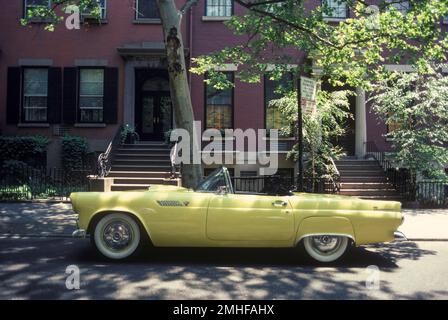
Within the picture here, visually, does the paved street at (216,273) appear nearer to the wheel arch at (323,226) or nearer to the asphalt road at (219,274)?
the asphalt road at (219,274)

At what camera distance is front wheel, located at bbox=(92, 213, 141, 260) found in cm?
647

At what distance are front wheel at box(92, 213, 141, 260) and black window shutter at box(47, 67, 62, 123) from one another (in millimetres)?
12570

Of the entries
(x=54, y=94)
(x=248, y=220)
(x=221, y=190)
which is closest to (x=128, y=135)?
(x=54, y=94)

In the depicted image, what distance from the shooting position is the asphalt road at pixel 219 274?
16.5 ft

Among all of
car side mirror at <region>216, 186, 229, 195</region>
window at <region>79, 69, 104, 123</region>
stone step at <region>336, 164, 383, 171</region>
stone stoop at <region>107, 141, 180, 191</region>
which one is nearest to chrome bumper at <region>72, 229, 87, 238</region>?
car side mirror at <region>216, 186, 229, 195</region>

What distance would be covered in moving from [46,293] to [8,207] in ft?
28.1

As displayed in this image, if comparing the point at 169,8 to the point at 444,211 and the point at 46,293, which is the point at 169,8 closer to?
the point at 46,293

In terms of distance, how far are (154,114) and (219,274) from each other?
13.6 metres

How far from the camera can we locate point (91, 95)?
18047mm

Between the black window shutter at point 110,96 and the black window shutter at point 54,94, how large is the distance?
74.7 inches

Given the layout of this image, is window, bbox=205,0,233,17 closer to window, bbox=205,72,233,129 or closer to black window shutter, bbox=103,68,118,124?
window, bbox=205,72,233,129

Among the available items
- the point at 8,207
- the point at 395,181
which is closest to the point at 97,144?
the point at 8,207

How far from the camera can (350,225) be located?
6.41 metres

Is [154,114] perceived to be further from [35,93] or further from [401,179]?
[401,179]
